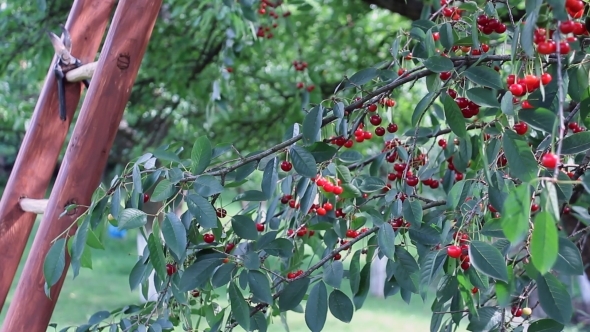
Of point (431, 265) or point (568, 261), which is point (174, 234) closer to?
point (431, 265)

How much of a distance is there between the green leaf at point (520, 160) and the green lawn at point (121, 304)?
358 cm

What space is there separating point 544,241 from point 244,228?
522 mm

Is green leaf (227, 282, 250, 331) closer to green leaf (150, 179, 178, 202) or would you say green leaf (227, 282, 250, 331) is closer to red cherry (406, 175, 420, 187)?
green leaf (150, 179, 178, 202)

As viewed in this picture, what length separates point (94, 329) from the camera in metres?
1.16

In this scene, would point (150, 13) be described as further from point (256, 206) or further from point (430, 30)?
point (430, 30)

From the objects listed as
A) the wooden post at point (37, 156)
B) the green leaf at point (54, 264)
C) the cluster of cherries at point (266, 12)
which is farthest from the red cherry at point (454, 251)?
the cluster of cherries at point (266, 12)

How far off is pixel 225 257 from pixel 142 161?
20 cm

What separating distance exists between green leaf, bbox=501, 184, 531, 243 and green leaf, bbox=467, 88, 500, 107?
291 millimetres

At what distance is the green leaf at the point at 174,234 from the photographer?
818 mm

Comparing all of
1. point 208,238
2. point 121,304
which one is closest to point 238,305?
point 208,238

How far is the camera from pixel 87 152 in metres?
1.25

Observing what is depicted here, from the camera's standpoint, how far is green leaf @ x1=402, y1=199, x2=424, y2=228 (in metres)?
0.95

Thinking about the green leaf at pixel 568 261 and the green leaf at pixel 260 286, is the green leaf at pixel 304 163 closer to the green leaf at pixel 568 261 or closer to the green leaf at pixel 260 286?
the green leaf at pixel 260 286

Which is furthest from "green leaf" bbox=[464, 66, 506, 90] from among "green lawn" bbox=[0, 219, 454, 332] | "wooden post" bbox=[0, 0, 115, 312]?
"green lawn" bbox=[0, 219, 454, 332]
